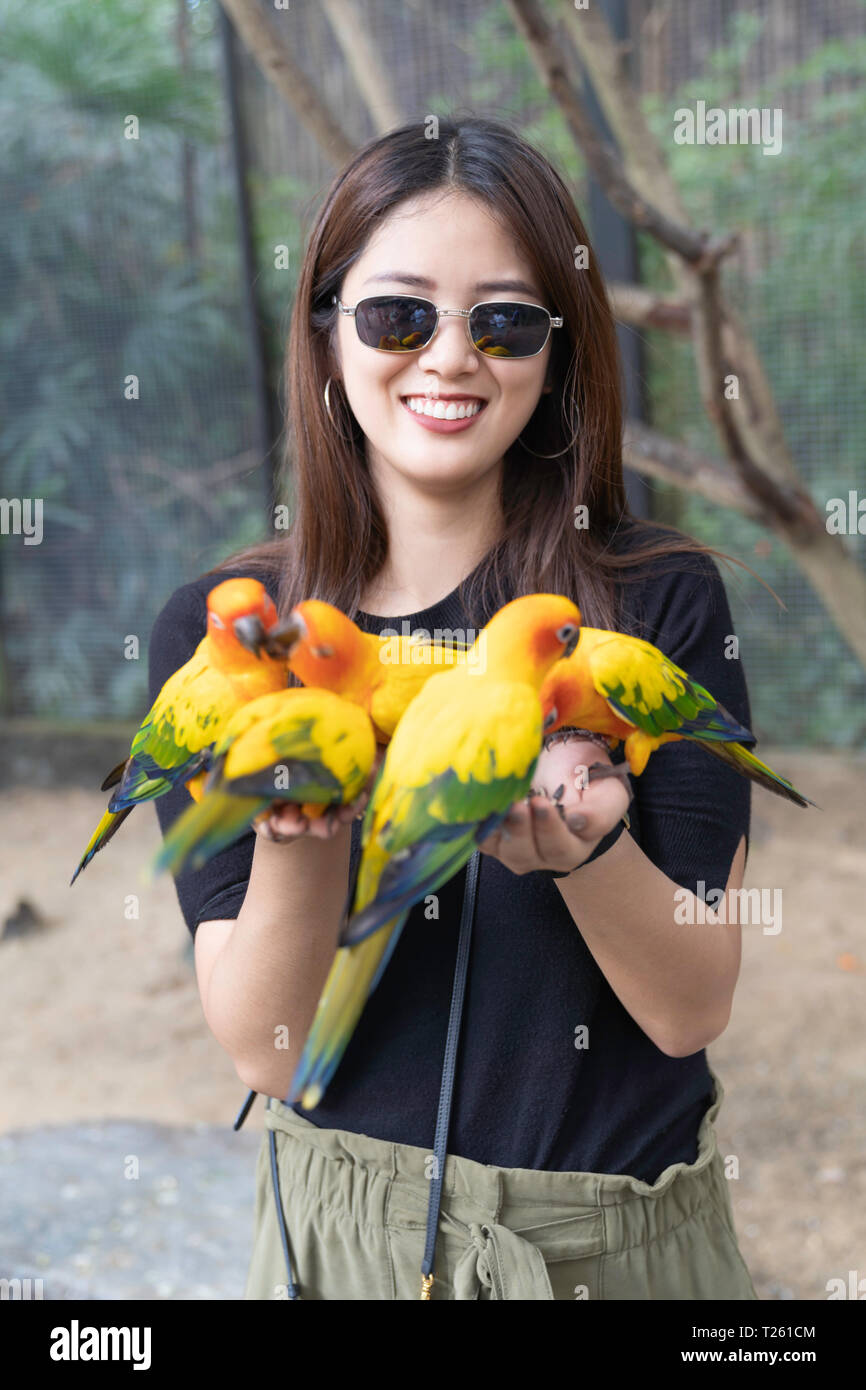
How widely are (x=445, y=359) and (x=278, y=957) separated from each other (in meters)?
0.62

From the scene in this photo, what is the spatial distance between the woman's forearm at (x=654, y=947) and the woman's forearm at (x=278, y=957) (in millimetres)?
224

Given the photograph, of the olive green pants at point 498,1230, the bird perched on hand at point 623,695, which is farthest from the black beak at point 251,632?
the olive green pants at point 498,1230

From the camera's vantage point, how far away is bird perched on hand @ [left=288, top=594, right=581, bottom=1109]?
83 centimetres

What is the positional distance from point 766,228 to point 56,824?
390 cm

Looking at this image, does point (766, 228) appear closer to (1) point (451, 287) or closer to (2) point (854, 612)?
(2) point (854, 612)

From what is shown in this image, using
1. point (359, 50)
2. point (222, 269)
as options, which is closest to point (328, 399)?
point (359, 50)

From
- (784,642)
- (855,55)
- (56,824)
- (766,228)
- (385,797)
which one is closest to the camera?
(385,797)

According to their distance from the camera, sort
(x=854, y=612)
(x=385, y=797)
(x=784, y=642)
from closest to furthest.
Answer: (x=385, y=797), (x=854, y=612), (x=784, y=642)

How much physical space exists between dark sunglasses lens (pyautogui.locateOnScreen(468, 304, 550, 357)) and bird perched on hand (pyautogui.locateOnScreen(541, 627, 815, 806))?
37cm

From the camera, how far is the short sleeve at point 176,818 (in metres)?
1.34

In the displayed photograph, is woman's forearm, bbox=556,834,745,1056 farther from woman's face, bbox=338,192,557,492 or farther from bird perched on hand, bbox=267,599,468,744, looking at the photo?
woman's face, bbox=338,192,557,492

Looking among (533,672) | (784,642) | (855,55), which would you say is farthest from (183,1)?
(533,672)

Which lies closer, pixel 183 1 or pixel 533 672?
pixel 533 672
